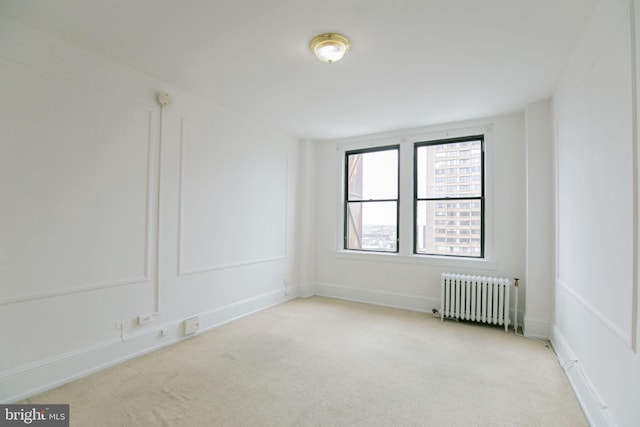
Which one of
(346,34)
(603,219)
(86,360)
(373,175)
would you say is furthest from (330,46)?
(86,360)

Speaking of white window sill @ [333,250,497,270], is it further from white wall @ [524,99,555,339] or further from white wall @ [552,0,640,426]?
white wall @ [552,0,640,426]

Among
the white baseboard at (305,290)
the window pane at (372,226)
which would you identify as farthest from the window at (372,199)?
the white baseboard at (305,290)

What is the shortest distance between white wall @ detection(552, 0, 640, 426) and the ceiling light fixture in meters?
1.59

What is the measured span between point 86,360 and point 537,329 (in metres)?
4.45

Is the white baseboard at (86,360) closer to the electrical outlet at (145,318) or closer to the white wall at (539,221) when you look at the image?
the electrical outlet at (145,318)

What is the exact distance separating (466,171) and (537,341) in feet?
→ 7.28

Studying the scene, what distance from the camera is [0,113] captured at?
209 centimetres

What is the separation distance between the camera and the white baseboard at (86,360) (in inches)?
83.7

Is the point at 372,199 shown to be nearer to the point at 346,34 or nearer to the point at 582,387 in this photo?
the point at 346,34

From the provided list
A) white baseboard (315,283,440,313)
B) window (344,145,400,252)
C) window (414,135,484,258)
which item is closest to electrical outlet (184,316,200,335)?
white baseboard (315,283,440,313)

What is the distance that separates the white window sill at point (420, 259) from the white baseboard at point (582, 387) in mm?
1154

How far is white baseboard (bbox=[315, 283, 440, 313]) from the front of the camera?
4.35 m

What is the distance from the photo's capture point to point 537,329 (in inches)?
135

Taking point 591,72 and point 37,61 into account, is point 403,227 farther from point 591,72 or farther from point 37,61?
point 37,61
